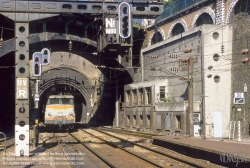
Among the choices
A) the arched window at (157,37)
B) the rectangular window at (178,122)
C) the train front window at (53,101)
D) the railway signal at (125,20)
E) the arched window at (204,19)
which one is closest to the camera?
the railway signal at (125,20)

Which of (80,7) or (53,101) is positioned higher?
(80,7)

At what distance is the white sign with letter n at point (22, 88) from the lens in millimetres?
17359

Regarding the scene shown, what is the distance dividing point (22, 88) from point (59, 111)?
20435 mm

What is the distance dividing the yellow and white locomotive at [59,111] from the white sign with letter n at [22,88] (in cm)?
1988

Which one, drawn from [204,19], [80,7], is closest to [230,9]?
[204,19]

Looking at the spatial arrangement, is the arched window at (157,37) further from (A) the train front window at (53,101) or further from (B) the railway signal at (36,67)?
(B) the railway signal at (36,67)

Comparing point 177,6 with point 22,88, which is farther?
point 177,6

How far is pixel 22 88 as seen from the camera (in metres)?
17.4

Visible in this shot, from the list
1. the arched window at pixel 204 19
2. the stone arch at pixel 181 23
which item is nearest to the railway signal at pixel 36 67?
the arched window at pixel 204 19

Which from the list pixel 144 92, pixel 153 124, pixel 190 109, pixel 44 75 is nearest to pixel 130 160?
pixel 190 109

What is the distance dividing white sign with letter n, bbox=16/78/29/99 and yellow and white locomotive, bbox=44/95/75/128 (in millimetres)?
19875

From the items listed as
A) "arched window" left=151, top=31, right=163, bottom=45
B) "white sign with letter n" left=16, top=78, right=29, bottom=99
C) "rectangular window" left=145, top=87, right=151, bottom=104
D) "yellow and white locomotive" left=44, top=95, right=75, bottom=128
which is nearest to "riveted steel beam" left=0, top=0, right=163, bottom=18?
"white sign with letter n" left=16, top=78, right=29, bottom=99

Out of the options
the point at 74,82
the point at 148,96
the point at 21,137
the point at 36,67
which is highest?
the point at 74,82

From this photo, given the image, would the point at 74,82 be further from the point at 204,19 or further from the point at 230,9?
the point at 230,9
